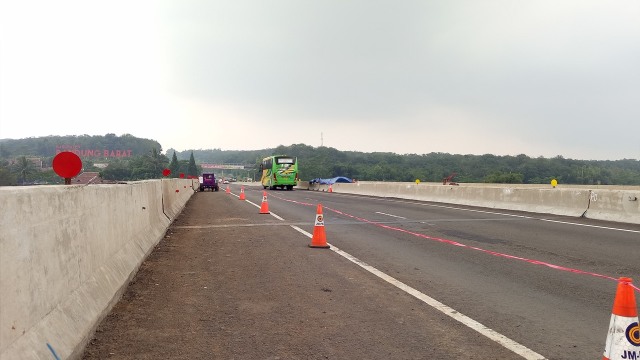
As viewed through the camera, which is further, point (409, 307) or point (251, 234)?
point (251, 234)

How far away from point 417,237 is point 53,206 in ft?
30.5

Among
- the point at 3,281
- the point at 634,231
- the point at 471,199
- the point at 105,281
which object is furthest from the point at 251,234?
the point at 471,199

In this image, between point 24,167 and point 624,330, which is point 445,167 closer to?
point 24,167

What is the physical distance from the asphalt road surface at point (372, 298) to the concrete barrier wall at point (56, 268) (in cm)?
37

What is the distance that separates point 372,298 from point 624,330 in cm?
316

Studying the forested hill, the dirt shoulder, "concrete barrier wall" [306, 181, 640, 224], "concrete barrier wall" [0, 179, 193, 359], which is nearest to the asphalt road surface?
the dirt shoulder

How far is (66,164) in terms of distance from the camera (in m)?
5.27

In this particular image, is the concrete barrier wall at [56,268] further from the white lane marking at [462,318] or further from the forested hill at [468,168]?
the forested hill at [468,168]

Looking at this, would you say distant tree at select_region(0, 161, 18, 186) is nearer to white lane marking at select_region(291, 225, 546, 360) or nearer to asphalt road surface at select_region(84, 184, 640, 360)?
asphalt road surface at select_region(84, 184, 640, 360)

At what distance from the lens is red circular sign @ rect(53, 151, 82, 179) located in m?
5.20

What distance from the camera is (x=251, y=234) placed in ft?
40.5

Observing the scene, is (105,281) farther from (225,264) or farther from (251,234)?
(251,234)

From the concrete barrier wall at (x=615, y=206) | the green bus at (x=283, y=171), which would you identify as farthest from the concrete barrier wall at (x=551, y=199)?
the green bus at (x=283, y=171)

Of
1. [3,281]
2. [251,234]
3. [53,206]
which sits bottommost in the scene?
[251,234]
